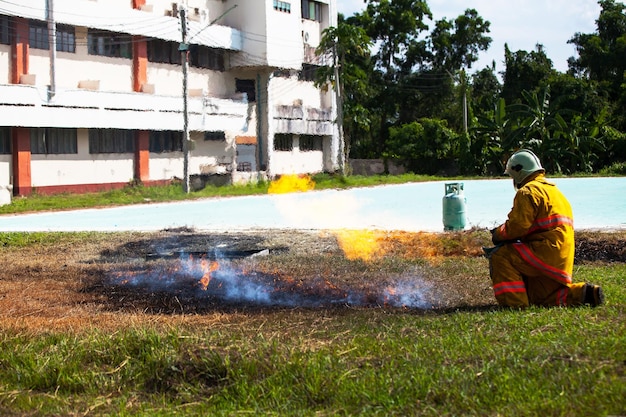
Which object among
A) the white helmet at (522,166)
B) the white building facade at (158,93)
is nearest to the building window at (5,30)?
the white building facade at (158,93)

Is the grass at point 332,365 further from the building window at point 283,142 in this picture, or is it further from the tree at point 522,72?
the tree at point 522,72

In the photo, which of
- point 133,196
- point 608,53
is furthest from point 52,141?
point 608,53

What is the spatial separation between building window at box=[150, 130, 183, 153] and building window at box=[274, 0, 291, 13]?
877 cm

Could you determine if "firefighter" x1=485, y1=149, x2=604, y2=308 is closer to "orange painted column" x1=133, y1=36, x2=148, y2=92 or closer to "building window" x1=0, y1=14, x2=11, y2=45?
"building window" x1=0, y1=14, x2=11, y2=45

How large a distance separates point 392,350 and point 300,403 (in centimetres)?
102

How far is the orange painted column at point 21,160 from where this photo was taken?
28.5m

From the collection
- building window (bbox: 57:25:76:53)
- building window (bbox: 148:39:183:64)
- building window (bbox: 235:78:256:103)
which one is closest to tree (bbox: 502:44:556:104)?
building window (bbox: 235:78:256:103)

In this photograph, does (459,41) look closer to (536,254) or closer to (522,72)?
(522,72)

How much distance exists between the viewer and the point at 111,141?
3288 centimetres

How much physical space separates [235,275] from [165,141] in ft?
87.3

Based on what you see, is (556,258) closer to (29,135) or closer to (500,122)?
(29,135)

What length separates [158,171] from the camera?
116 ft

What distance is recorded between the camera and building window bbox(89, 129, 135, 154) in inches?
1264

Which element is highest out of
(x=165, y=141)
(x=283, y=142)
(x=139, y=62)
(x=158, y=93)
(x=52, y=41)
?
(x=52, y=41)
